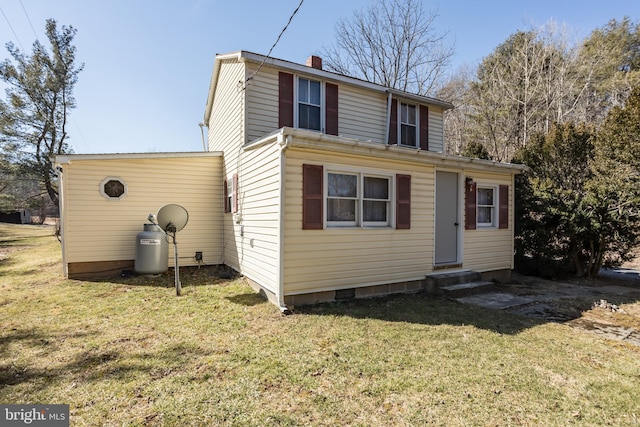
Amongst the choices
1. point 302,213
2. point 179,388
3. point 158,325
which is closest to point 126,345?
point 158,325

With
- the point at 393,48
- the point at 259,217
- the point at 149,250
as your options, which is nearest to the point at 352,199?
the point at 259,217

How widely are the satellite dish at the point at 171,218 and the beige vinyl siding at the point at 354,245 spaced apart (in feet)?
8.40

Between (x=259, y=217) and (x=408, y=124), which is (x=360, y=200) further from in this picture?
(x=408, y=124)

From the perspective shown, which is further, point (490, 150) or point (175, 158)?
point (490, 150)

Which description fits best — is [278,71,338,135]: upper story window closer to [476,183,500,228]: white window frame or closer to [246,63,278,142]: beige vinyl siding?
[246,63,278,142]: beige vinyl siding

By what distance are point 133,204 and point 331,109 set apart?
5802 mm

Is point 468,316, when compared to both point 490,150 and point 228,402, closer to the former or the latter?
point 228,402

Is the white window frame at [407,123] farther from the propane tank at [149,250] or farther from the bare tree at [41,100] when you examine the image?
the bare tree at [41,100]

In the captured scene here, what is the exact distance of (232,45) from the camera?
7.17 meters

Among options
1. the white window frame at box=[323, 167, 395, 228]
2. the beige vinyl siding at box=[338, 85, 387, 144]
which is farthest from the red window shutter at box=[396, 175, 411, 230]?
the beige vinyl siding at box=[338, 85, 387, 144]

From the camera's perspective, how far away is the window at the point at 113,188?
7688 mm

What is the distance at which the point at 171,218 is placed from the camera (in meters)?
6.27

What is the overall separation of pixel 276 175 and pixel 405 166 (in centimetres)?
284

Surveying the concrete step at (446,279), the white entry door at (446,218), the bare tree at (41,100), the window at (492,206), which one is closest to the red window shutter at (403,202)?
the white entry door at (446,218)
